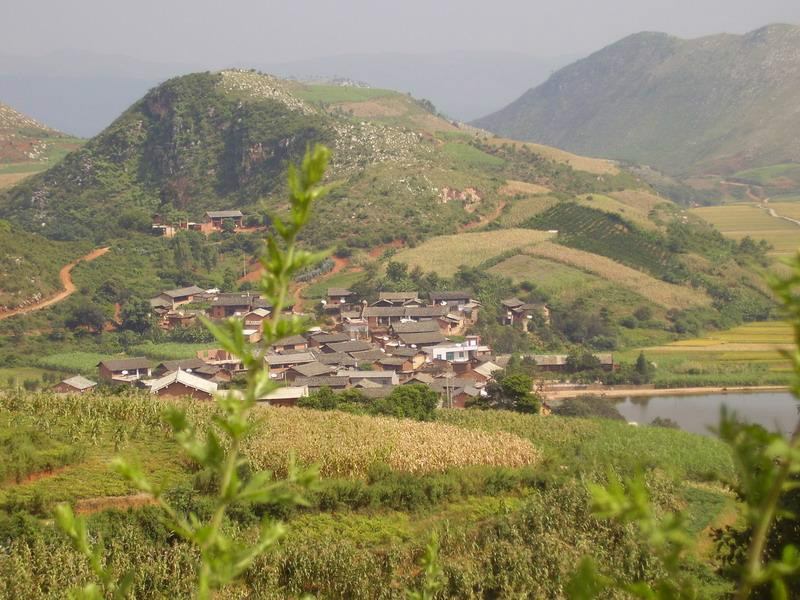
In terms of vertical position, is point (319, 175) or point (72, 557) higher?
point (319, 175)

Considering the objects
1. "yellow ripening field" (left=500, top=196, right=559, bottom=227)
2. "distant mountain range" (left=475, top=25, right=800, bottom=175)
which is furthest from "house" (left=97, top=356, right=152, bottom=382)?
"distant mountain range" (left=475, top=25, right=800, bottom=175)

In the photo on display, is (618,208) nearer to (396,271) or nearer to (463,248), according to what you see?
(463,248)

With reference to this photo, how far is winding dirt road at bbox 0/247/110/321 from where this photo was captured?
138 ft

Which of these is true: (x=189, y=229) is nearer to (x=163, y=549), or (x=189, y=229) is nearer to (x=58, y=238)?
(x=58, y=238)

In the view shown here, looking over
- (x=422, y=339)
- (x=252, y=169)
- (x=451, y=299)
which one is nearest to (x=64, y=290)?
(x=422, y=339)

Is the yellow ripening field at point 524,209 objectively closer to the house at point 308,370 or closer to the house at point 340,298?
the house at point 340,298

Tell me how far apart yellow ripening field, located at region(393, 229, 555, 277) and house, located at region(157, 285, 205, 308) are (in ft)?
39.2

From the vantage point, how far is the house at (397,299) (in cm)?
4394

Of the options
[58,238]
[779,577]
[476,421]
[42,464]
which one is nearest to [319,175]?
[779,577]

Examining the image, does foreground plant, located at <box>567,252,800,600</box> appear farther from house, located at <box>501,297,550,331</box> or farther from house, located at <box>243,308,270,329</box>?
house, located at <box>501,297,550,331</box>

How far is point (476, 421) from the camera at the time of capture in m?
23.2

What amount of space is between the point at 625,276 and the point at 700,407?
1863 cm

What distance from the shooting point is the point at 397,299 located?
145 feet

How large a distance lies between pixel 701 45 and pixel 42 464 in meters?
186
